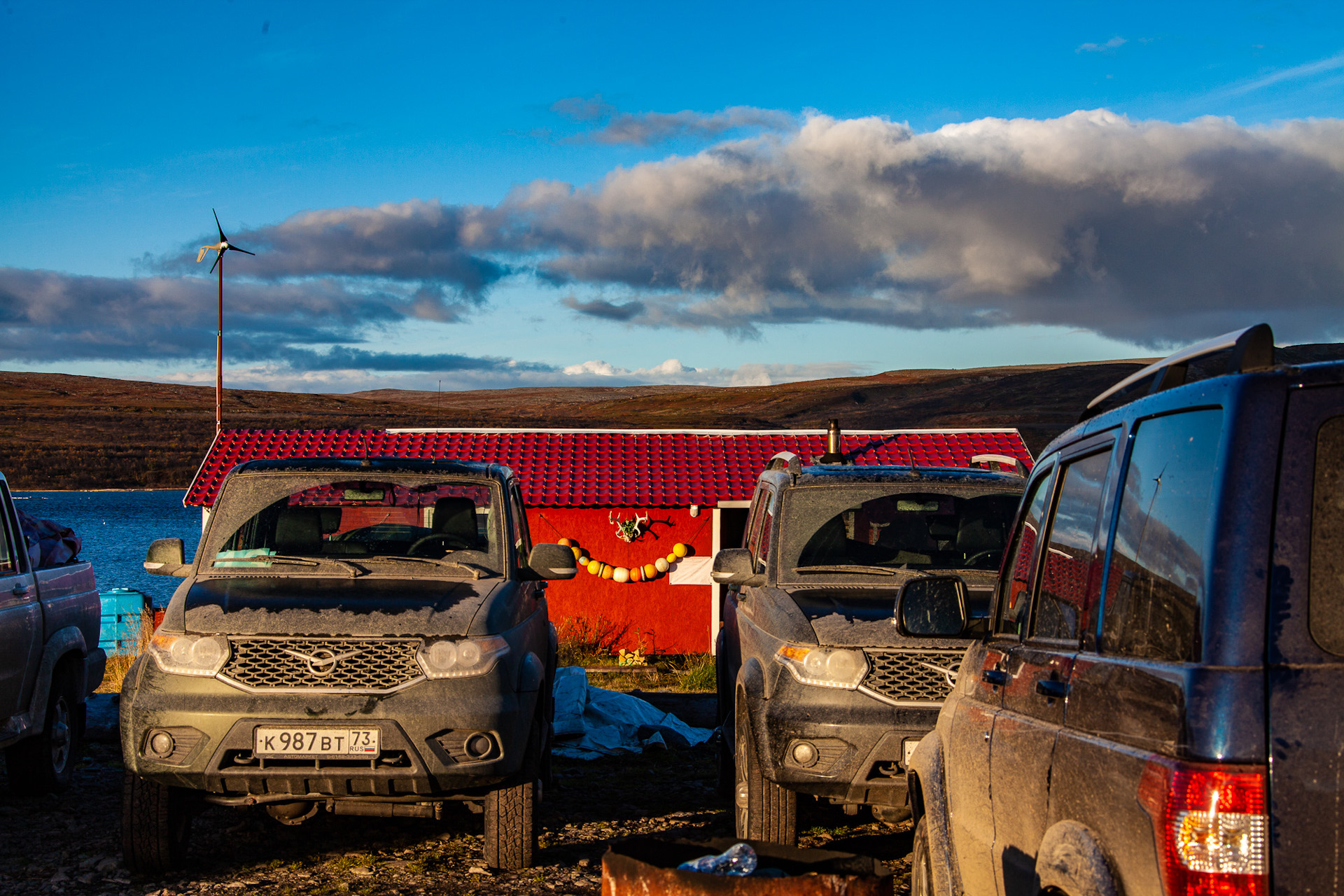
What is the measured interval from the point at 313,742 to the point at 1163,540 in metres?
4.12

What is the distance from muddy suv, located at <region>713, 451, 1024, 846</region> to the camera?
218 inches

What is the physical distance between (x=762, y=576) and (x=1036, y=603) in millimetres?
3514

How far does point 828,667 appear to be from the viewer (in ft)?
18.6

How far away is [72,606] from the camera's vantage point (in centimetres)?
792

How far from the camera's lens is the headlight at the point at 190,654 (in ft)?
18.0

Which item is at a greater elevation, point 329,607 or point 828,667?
point 329,607

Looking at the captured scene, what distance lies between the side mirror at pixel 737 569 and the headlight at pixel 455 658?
166cm

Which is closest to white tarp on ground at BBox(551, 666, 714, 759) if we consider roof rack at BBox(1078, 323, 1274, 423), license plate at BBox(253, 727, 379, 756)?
license plate at BBox(253, 727, 379, 756)

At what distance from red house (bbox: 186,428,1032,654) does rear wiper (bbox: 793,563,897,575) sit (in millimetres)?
13694

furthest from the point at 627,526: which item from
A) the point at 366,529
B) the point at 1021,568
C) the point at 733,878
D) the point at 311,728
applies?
the point at 733,878

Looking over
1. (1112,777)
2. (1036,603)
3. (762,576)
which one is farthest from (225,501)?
(1112,777)

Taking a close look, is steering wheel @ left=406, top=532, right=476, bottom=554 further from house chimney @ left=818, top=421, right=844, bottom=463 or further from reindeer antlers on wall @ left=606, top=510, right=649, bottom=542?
reindeer antlers on wall @ left=606, top=510, right=649, bottom=542

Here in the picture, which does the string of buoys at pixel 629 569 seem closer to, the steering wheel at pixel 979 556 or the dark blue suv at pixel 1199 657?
the steering wheel at pixel 979 556

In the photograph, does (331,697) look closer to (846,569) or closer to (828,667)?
(828,667)
